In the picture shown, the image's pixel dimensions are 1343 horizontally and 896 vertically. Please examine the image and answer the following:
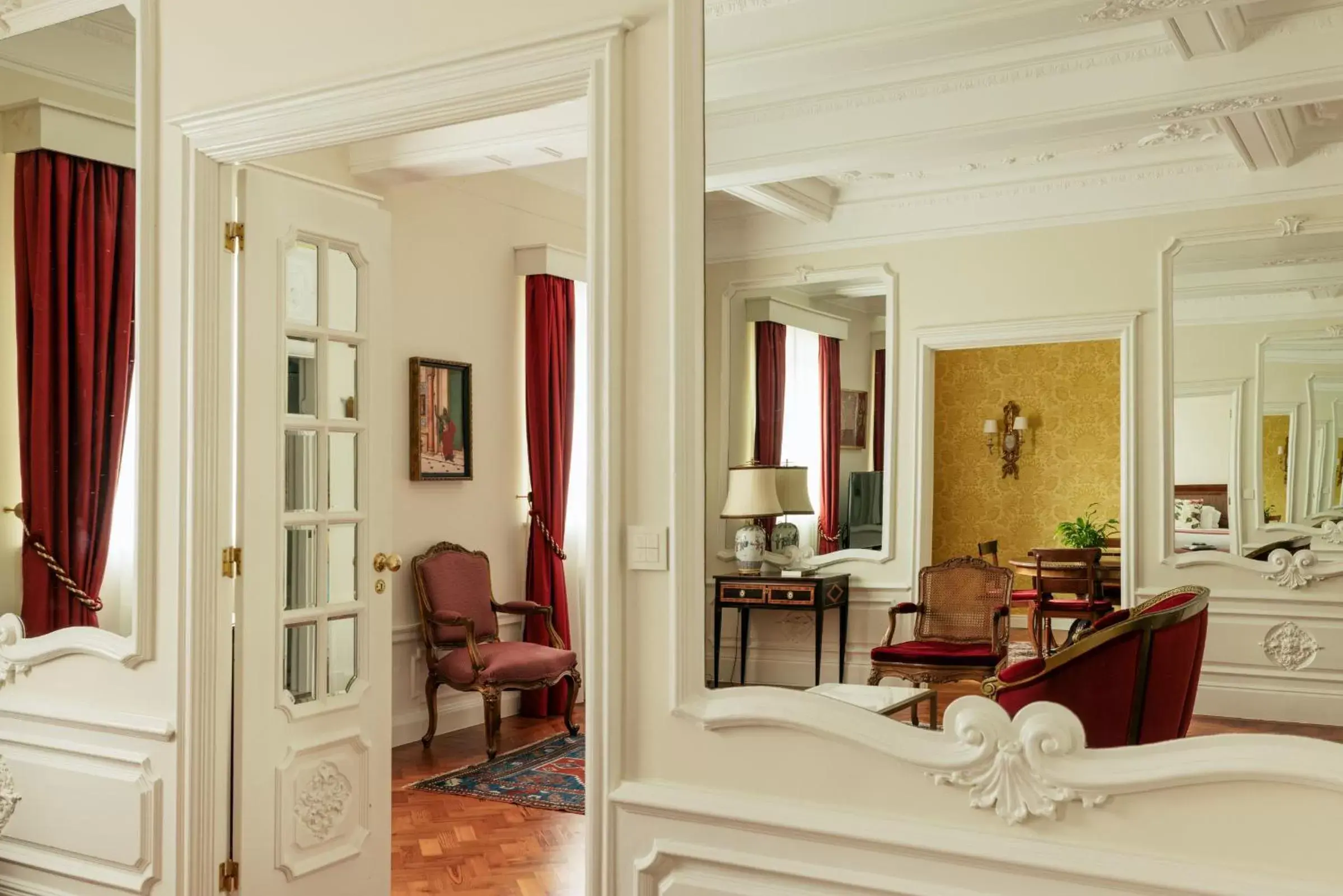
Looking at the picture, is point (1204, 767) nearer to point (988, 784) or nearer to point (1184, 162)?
point (988, 784)

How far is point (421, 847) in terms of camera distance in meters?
4.38

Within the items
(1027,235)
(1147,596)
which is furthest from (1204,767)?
(1027,235)

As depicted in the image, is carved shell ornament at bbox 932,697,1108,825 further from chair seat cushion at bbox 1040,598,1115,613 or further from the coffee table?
chair seat cushion at bbox 1040,598,1115,613

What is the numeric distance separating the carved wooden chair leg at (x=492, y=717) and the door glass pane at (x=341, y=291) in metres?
2.59

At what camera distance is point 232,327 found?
3318mm

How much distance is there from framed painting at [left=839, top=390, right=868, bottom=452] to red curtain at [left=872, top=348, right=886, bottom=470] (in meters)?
0.02

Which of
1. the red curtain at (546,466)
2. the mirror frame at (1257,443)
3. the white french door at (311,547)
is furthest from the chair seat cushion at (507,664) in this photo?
the mirror frame at (1257,443)

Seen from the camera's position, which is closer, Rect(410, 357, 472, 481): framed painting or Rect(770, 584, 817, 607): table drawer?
Rect(770, 584, 817, 607): table drawer

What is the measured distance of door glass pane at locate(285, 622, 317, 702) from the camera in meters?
3.45

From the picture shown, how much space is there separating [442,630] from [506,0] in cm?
386

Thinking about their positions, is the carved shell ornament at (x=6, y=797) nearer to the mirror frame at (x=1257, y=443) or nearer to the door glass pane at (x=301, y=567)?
the door glass pane at (x=301, y=567)

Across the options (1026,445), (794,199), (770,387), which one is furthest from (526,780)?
(794,199)

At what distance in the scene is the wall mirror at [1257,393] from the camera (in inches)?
81.2

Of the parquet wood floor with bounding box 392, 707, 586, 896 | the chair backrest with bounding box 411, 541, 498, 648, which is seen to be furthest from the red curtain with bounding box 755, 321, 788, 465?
the chair backrest with bounding box 411, 541, 498, 648
